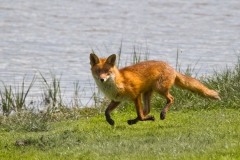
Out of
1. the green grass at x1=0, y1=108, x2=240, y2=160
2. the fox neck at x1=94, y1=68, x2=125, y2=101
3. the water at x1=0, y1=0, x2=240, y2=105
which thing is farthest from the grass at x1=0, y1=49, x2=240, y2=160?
the water at x1=0, y1=0, x2=240, y2=105

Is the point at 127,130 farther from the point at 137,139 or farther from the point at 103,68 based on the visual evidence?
the point at 103,68

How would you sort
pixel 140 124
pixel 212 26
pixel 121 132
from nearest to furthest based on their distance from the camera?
1. pixel 121 132
2. pixel 140 124
3. pixel 212 26

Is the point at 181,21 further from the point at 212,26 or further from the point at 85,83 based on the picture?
the point at 85,83

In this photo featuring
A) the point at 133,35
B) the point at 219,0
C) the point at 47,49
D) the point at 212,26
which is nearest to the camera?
the point at 47,49

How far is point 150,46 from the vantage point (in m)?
21.7

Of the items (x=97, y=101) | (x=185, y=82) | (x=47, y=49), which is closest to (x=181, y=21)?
(x=47, y=49)

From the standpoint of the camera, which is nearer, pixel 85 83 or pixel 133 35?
pixel 85 83

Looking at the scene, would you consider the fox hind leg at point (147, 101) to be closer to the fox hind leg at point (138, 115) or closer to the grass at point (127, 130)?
the grass at point (127, 130)

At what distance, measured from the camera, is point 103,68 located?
10.6m

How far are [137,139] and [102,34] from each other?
14707 mm

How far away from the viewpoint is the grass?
8.95 metres

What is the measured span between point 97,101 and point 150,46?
25.2 feet

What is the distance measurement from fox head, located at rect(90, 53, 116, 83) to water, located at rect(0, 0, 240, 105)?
13.6 feet

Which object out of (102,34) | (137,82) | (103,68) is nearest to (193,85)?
(137,82)
